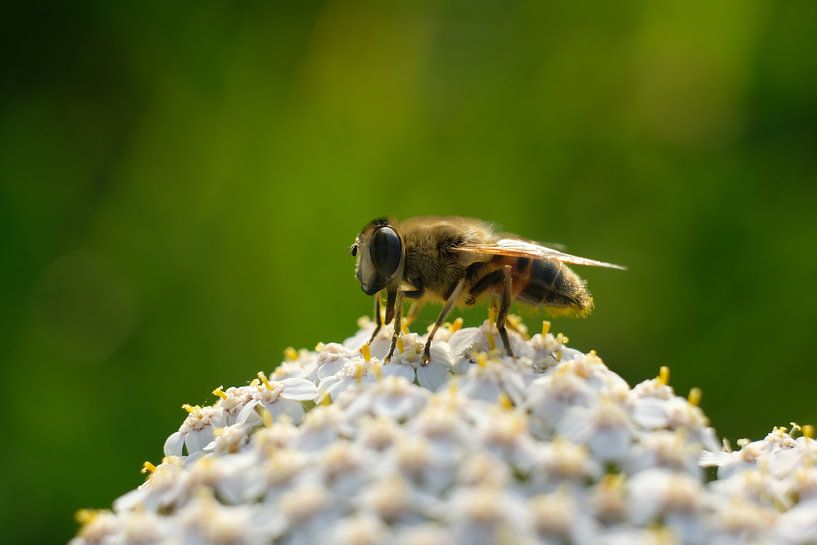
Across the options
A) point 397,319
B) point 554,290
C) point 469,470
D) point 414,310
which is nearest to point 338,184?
point 414,310

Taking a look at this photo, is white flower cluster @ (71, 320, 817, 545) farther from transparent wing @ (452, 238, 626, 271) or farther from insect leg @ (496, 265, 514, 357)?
transparent wing @ (452, 238, 626, 271)

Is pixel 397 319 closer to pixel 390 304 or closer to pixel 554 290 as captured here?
pixel 390 304

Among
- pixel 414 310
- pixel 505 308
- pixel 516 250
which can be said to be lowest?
pixel 414 310

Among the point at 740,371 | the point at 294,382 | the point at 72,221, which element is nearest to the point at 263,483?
the point at 294,382

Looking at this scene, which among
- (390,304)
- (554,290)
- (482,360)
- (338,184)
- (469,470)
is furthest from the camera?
(338,184)

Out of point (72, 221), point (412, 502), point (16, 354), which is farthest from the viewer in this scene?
point (72, 221)

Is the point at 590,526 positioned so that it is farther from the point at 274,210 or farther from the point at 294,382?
the point at 274,210

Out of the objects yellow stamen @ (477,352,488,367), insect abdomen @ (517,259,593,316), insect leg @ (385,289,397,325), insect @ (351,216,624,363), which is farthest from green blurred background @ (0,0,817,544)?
yellow stamen @ (477,352,488,367)
